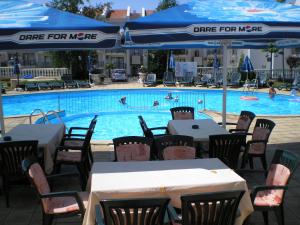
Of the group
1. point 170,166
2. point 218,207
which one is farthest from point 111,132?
point 218,207

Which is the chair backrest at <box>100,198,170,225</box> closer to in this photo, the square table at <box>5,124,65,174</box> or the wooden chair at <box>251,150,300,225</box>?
the wooden chair at <box>251,150,300,225</box>

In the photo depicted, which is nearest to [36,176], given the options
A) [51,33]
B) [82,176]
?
[82,176]

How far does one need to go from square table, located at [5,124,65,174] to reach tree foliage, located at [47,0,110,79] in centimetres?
2528

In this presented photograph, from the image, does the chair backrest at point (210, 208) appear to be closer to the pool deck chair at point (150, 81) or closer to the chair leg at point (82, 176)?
the chair leg at point (82, 176)

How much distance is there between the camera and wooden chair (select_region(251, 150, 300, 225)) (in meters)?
3.86

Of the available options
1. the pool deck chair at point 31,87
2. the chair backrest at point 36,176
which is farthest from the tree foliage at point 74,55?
the chair backrest at point 36,176

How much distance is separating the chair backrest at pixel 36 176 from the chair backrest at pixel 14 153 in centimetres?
101

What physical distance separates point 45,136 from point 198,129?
254 centimetres

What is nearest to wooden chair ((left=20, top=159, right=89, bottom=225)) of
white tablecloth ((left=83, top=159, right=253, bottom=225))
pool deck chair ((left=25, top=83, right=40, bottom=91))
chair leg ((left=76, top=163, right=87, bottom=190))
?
white tablecloth ((left=83, top=159, right=253, bottom=225))

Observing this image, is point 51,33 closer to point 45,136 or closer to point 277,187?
point 45,136

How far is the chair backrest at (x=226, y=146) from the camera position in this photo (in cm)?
532

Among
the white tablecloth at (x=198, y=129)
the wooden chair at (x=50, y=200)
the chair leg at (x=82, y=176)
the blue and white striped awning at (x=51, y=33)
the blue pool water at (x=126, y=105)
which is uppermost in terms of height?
the blue and white striped awning at (x=51, y=33)

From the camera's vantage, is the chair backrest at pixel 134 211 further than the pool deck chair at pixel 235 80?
No

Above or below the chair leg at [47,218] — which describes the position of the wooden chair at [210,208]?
above
